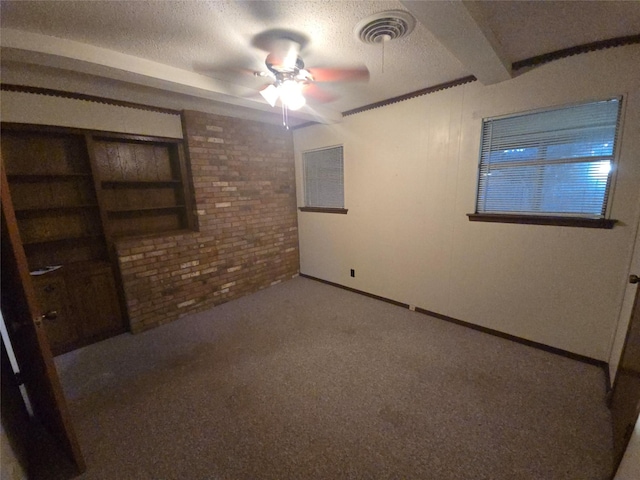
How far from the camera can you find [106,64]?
1.74m

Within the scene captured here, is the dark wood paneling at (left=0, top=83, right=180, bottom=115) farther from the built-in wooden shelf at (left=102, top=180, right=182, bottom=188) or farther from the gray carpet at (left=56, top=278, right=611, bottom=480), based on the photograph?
the gray carpet at (left=56, top=278, right=611, bottom=480)

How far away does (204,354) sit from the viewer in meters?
2.38

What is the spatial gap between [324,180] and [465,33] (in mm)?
2518

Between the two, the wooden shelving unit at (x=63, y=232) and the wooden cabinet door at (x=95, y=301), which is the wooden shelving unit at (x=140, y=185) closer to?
the wooden shelving unit at (x=63, y=232)

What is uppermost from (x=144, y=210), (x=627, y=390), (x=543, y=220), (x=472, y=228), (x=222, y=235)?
(x=144, y=210)

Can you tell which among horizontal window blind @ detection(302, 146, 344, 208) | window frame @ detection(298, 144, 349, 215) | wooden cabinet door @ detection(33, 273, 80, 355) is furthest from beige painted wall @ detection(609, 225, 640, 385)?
wooden cabinet door @ detection(33, 273, 80, 355)

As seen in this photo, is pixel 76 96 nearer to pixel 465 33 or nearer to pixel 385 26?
pixel 385 26

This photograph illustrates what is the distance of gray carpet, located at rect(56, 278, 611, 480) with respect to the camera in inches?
55.5

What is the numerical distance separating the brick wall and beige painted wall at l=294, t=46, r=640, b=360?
31.4 inches

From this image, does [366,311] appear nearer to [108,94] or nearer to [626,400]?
[626,400]

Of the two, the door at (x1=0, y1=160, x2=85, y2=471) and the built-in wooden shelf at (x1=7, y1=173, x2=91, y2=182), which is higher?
the built-in wooden shelf at (x1=7, y1=173, x2=91, y2=182)

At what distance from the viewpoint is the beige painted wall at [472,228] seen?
1.86 metres

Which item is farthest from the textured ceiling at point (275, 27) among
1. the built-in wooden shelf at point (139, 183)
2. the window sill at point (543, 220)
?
the window sill at point (543, 220)

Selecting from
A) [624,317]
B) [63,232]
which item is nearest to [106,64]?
[63,232]
